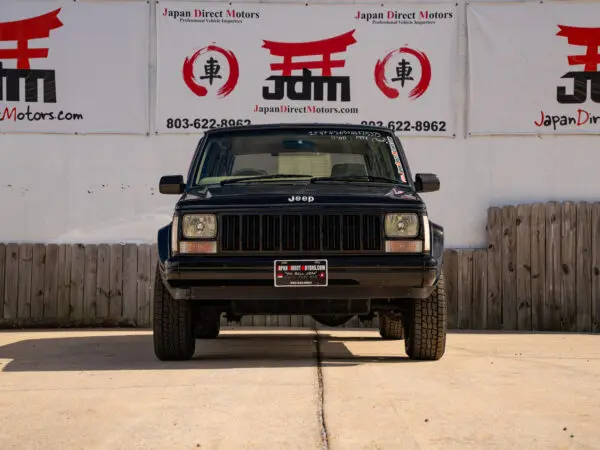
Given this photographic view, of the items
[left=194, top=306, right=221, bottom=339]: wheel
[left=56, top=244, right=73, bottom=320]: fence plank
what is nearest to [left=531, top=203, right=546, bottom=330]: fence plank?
[left=194, top=306, right=221, bottom=339]: wheel

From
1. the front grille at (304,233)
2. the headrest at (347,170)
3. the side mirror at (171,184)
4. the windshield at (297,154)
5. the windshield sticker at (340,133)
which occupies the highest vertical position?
the windshield sticker at (340,133)

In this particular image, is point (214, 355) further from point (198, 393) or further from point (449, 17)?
point (449, 17)

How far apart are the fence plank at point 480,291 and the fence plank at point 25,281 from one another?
529 cm

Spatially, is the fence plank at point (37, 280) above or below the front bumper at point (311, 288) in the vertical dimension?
below

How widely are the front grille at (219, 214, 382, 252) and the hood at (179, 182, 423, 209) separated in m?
0.11

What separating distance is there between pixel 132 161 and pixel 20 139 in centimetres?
139

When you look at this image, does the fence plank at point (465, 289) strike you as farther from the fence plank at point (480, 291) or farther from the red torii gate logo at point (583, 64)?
the red torii gate logo at point (583, 64)

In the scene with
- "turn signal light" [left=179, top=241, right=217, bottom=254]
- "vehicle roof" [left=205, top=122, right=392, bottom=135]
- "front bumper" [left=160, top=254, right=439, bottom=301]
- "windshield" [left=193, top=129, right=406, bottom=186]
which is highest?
"vehicle roof" [left=205, top=122, right=392, bottom=135]

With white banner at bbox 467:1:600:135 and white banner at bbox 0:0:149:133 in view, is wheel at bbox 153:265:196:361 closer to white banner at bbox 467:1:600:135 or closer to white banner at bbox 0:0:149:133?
white banner at bbox 0:0:149:133

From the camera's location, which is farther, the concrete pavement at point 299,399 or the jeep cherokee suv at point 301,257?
the jeep cherokee suv at point 301,257

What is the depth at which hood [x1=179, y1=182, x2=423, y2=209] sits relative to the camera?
713 centimetres

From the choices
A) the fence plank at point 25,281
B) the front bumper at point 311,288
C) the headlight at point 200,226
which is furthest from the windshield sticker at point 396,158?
the fence plank at point 25,281

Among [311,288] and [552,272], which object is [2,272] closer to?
[311,288]

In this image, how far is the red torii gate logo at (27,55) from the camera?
1251 centimetres
